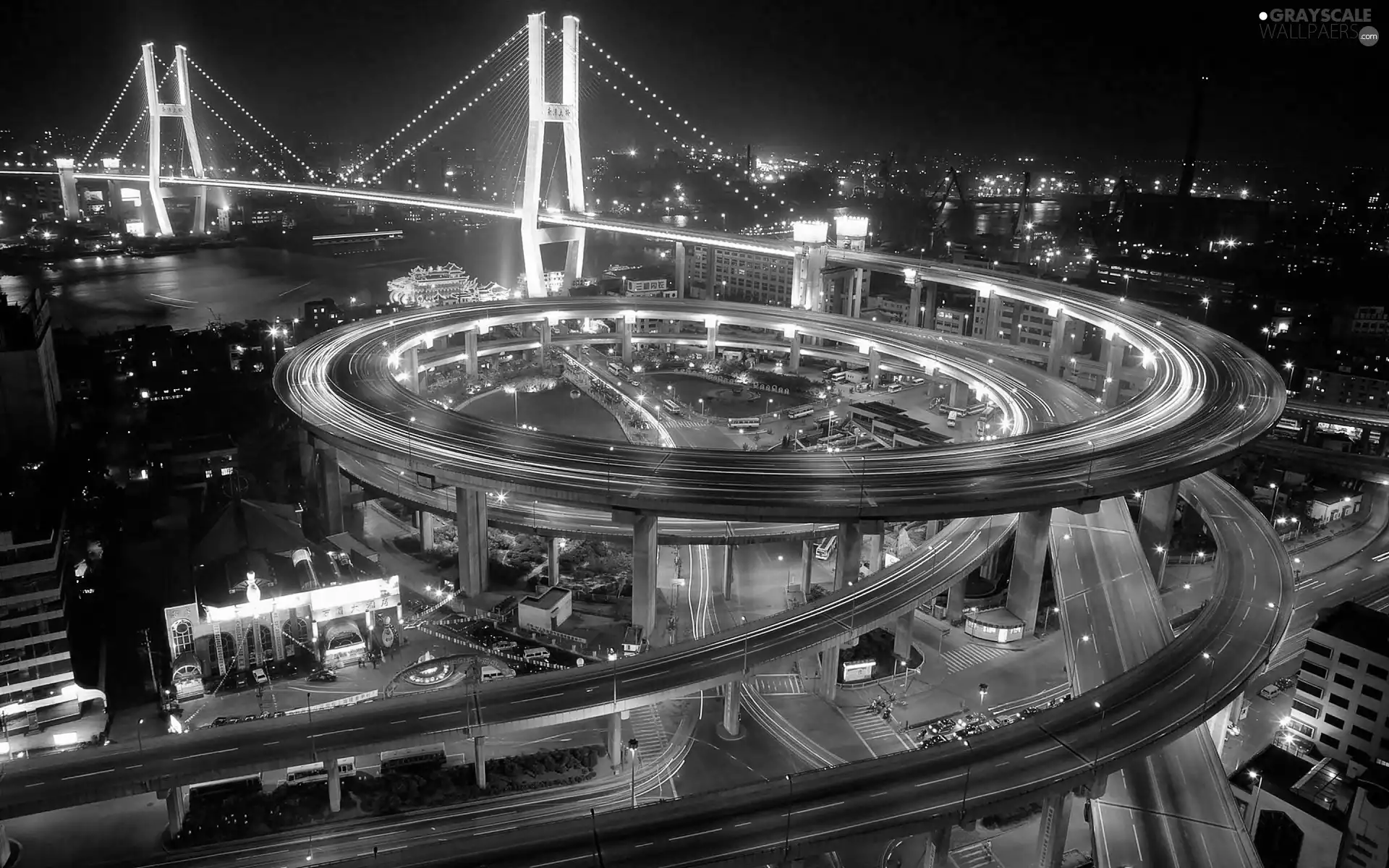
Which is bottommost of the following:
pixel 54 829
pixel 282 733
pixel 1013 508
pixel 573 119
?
pixel 54 829

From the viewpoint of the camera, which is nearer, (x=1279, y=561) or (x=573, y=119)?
(x=1279, y=561)

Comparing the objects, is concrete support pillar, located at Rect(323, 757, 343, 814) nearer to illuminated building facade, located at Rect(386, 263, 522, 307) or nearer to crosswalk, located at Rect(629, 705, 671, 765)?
crosswalk, located at Rect(629, 705, 671, 765)

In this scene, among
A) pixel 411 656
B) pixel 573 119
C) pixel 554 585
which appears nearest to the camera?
pixel 411 656

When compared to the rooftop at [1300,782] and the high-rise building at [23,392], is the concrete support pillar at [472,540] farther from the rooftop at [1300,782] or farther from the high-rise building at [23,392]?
the rooftop at [1300,782]

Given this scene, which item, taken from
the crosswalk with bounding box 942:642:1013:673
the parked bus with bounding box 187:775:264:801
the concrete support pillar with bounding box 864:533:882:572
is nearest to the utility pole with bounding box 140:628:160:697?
the parked bus with bounding box 187:775:264:801

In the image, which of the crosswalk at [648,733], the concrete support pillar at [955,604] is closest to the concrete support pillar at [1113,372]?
the concrete support pillar at [955,604]

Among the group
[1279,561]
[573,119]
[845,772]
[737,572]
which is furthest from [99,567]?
[573,119]

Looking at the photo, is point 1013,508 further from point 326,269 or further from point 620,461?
point 326,269

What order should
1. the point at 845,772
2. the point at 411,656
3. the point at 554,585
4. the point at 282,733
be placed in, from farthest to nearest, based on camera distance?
the point at 554,585 < the point at 411,656 < the point at 282,733 < the point at 845,772
